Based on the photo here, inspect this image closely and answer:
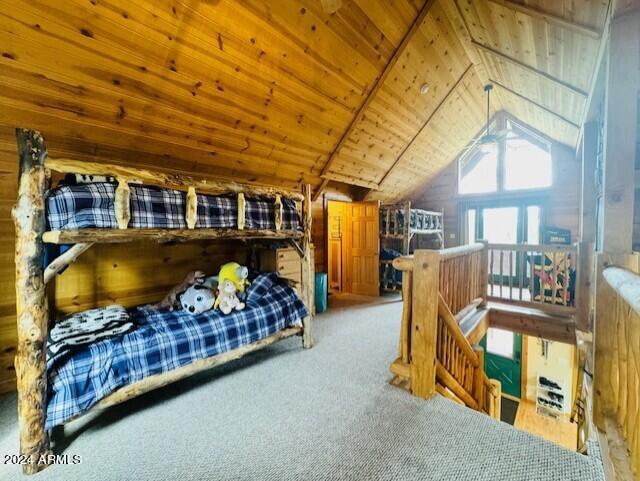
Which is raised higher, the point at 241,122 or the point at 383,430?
the point at 241,122

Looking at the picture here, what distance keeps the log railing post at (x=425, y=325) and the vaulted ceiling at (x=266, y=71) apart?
1866 mm

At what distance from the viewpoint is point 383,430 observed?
5.60ft

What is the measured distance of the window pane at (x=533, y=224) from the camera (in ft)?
18.7

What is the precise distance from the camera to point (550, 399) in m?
5.23

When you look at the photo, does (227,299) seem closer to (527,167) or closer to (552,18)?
(552,18)

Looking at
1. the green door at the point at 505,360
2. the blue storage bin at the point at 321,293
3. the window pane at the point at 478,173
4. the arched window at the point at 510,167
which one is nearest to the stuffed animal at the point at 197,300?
the blue storage bin at the point at 321,293

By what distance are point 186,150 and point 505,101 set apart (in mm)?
5459

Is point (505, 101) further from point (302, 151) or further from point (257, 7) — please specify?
point (257, 7)

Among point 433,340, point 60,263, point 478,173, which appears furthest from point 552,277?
point 60,263

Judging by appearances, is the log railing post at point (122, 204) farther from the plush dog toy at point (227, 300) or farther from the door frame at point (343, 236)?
the door frame at point (343, 236)

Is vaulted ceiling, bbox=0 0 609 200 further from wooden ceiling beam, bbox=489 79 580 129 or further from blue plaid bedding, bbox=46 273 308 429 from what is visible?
blue plaid bedding, bbox=46 273 308 429

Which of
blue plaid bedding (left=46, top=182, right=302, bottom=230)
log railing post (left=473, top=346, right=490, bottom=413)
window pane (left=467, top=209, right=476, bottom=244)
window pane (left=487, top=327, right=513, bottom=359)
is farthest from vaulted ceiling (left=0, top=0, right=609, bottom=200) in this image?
window pane (left=487, top=327, right=513, bottom=359)

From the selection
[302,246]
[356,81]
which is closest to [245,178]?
[302,246]

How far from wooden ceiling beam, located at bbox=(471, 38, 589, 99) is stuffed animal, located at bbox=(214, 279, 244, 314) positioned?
3.73 m
